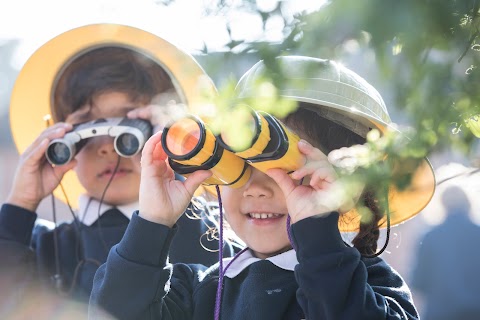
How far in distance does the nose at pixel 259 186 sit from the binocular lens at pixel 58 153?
88 cm

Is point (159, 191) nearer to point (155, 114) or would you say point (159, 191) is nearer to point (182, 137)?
point (182, 137)

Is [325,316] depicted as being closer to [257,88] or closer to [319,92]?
[319,92]

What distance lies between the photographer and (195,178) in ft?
5.22

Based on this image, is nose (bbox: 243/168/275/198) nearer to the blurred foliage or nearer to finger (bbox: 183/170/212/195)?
finger (bbox: 183/170/212/195)

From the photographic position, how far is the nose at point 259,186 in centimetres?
164

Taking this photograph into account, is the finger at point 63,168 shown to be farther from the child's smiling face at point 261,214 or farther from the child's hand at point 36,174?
the child's smiling face at point 261,214

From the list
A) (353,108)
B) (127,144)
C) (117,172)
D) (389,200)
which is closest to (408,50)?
(389,200)

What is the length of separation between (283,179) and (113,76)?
121cm

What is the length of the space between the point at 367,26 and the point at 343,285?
0.84 metres

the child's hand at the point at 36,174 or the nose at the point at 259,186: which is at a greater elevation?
the nose at the point at 259,186

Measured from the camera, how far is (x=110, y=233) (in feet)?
7.88

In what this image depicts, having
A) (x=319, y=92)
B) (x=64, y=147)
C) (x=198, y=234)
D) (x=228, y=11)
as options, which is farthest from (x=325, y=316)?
(x=64, y=147)

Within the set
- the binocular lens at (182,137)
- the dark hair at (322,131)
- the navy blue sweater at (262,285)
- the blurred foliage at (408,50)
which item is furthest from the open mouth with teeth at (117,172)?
the blurred foliage at (408,50)

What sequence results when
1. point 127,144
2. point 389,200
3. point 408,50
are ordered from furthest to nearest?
point 127,144, point 389,200, point 408,50
